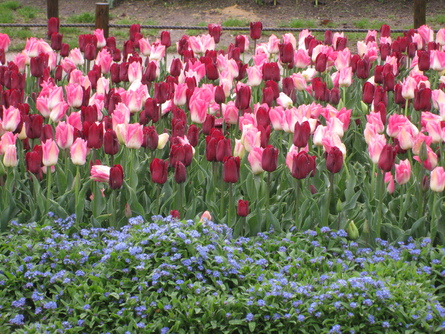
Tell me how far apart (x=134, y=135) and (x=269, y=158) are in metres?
0.70

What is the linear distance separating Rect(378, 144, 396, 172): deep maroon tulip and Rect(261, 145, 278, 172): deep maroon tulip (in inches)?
19.5

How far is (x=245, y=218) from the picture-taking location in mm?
3777

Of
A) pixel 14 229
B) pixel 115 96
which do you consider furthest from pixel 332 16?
pixel 14 229

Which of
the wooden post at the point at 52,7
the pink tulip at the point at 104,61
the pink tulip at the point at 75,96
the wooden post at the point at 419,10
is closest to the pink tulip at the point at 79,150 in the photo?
the pink tulip at the point at 75,96

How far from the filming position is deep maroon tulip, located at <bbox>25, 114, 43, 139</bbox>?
404cm

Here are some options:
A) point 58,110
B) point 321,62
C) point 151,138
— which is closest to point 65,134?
point 151,138

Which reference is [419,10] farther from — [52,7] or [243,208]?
[243,208]

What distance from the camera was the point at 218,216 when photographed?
3.81 m

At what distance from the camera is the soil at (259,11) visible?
1305cm

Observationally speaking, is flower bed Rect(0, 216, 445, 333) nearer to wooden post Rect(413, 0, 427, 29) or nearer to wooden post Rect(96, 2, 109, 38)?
wooden post Rect(96, 2, 109, 38)

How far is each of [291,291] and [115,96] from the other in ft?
6.60

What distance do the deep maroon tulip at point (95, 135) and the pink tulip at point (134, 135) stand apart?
Answer: 0.13m

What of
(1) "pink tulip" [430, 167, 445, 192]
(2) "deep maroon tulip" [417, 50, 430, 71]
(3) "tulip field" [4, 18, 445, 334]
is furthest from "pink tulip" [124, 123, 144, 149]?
(2) "deep maroon tulip" [417, 50, 430, 71]

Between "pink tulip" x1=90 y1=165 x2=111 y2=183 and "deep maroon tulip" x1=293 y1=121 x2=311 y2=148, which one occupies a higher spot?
"deep maroon tulip" x1=293 y1=121 x2=311 y2=148
